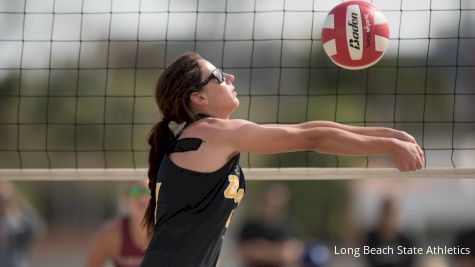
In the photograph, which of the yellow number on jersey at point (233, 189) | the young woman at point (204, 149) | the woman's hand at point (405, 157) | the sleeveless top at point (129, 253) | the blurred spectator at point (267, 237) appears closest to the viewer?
the woman's hand at point (405, 157)

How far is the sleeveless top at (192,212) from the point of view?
14.8ft

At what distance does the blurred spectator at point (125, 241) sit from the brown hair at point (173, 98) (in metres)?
2.69

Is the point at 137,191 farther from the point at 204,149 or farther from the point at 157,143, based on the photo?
Result: the point at 204,149

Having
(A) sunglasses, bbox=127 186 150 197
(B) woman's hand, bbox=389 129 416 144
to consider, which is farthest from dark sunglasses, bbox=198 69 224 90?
(A) sunglasses, bbox=127 186 150 197

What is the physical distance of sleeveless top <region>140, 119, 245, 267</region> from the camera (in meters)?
4.50

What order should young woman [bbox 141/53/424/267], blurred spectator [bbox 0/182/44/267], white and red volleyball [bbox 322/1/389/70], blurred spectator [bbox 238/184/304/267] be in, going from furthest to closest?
blurred spectator [bbox 0/182/44/267] < blurred spectator [bbox 238/184/304/267] < white and red volleyball [bbox 322/1/389/70] < young woman [bbox 141/53/424/267]

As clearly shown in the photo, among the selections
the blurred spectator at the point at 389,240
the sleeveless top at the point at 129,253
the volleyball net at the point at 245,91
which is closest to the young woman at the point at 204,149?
the sleeveless top at the point at 129,253

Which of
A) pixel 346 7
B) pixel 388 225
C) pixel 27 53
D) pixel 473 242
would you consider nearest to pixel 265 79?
pixel 27 53

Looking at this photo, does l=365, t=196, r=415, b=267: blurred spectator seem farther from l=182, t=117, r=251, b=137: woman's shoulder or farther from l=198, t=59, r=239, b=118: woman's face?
l=182, t=117, r=251, b=137: woman's shoulder

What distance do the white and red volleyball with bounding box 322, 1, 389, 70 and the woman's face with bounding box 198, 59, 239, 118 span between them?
1.31m

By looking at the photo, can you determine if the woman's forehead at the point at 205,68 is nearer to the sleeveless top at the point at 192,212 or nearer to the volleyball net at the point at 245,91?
the sleeveless top at the point at 192,212

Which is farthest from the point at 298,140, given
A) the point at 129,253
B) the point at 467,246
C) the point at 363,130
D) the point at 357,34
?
the point at 467,246

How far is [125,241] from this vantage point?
741 cm

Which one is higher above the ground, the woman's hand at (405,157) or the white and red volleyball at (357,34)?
the white and red volleyball at (357,34)
